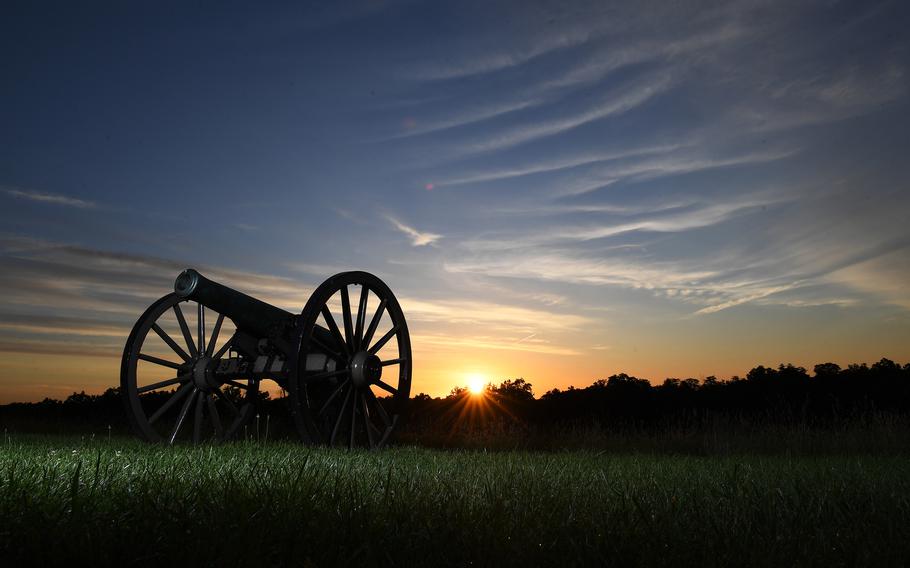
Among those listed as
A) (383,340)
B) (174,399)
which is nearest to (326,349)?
(383,340)

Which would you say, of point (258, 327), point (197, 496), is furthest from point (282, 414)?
point (197, 496)

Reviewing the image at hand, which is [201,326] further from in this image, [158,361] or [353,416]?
[353,416]


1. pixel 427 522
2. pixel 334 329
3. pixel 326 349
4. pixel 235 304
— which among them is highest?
pixel 235 304

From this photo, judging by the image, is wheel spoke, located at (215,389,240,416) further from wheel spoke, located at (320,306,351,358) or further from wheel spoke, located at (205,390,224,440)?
wheel spoke, located at (320,306,351,358)

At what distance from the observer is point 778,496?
181 inches

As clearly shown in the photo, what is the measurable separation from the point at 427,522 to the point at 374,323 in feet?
17.4

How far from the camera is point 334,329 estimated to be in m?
8.11

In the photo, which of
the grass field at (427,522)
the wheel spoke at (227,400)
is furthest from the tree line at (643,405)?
the grass field at (427,522)

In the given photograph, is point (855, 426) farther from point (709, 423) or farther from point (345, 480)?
point (345, 480)

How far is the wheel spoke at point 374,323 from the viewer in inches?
338

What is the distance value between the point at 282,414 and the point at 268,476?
7903mm

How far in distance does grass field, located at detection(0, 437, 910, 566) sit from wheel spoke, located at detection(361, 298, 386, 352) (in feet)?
11.8

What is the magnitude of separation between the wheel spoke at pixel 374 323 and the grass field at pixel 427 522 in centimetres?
360

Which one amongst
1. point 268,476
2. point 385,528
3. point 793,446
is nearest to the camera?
point 385,528
